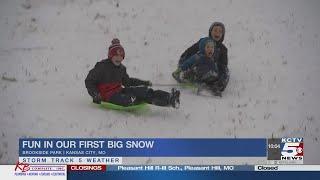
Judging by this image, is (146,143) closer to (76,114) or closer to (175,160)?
(175,160)

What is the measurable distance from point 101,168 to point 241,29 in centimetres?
91

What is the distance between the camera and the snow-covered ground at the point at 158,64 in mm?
2305

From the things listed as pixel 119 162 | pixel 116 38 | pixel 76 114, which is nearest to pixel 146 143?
pixel 119 162

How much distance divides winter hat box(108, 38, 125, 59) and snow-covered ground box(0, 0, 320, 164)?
0.08 feet

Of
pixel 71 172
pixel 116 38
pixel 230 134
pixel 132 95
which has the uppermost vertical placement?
pixel 116 38

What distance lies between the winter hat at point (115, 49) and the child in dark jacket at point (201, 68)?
0.27m

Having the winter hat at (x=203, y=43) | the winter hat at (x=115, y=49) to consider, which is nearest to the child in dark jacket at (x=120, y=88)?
the winter hat at (x=115, y=49)

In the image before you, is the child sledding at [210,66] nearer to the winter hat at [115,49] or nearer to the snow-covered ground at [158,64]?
the snow-covered ground at [158,64]

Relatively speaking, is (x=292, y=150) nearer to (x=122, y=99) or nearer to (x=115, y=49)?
(x=122, y=99)

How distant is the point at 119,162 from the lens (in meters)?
2.31

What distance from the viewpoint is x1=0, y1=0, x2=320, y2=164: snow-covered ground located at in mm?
2305

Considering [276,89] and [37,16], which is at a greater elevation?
[37,16]

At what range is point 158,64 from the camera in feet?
7.68
